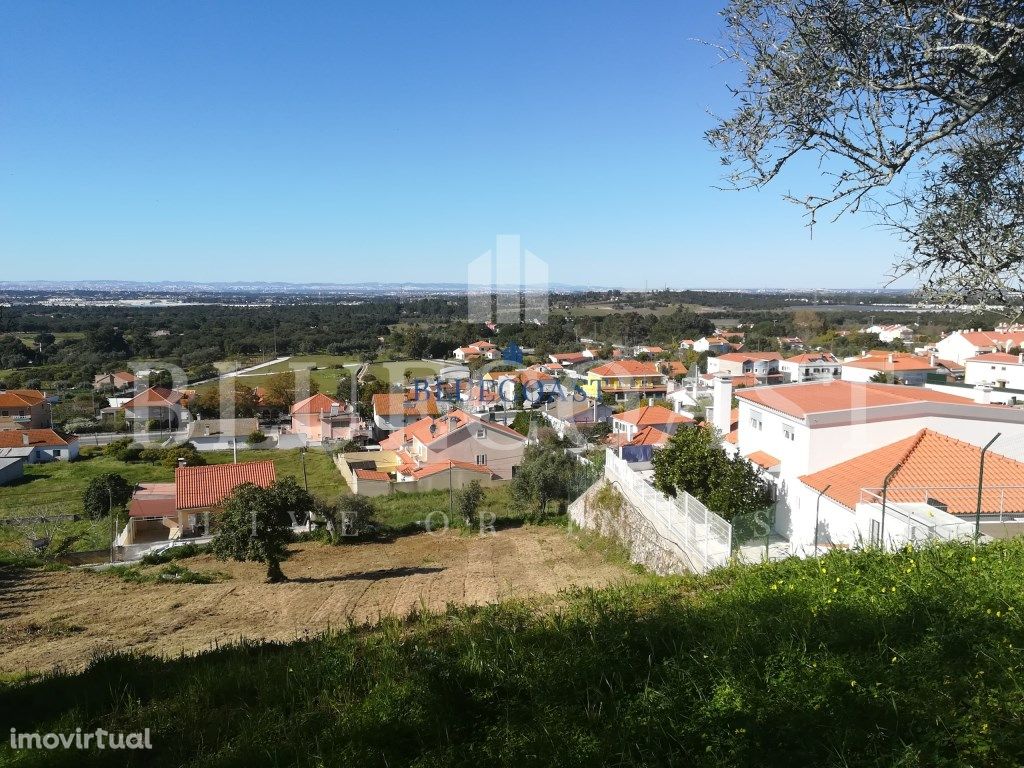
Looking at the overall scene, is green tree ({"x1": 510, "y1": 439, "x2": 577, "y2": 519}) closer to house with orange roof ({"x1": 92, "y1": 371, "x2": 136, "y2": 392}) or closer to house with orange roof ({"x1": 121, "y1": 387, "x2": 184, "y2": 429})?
house with orange roof ({"x1": 121, "y1": 387, "x2": 184, "y2": 429})

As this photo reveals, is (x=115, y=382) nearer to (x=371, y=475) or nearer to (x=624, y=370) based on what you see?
(x=371, y=475)

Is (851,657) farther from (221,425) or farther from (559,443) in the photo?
(221,425)

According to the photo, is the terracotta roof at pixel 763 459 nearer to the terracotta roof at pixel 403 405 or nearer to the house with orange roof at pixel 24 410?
the terracotta roof at pixel 403 405

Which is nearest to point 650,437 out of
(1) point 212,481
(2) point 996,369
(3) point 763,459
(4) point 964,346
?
(3) point 763,459

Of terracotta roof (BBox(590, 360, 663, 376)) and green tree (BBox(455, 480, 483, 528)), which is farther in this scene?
terracotta roof (BBox(590, 360, 663, 376))

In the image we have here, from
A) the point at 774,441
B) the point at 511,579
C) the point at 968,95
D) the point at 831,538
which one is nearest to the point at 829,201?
the point at 968,95

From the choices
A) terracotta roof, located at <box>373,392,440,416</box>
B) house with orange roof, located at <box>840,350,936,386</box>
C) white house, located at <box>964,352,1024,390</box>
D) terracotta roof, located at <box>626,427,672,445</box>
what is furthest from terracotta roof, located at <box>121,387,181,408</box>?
white house, located at <box>964,352,1024,390</box>
